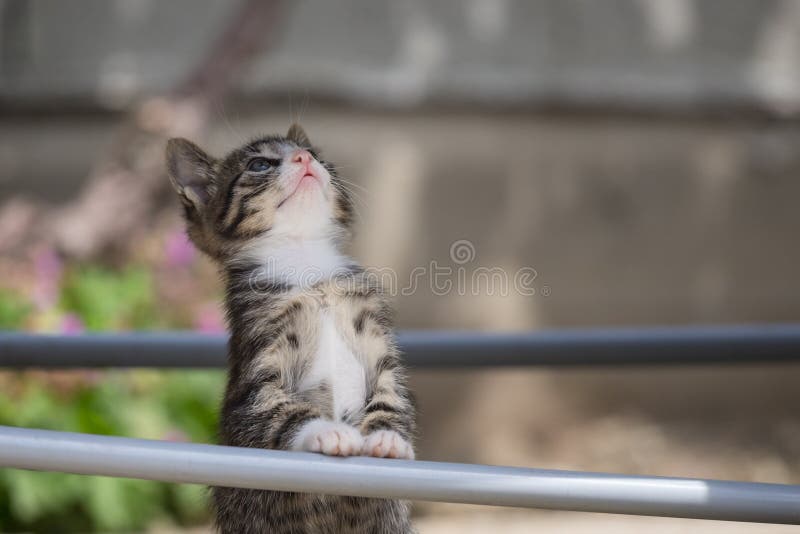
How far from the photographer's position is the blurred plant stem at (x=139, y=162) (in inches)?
211

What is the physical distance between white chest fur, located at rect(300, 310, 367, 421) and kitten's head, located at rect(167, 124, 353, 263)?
14.3 inches

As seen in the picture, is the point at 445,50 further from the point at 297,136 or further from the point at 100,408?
the point at 297,136

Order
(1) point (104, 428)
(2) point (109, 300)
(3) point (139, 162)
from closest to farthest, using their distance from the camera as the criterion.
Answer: (1) point (104, 428) → (2) point (109, 300) → (3) point (139, 162)

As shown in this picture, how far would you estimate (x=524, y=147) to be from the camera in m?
6.03

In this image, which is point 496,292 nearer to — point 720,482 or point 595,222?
point 595,222

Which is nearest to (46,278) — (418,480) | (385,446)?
(385,446)

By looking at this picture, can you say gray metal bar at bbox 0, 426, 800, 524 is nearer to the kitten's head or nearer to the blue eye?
the kitten's head

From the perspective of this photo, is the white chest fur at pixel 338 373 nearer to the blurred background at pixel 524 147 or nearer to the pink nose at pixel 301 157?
the pink nose at pixel 301 157

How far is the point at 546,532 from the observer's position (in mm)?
4758

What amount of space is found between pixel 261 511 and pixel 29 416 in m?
2.95

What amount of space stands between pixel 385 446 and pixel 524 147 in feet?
14.4

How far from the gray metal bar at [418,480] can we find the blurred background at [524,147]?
4.08m

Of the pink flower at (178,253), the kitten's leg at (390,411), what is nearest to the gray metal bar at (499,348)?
the kitten's leg at (390,411)

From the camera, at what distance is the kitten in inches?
79.6
